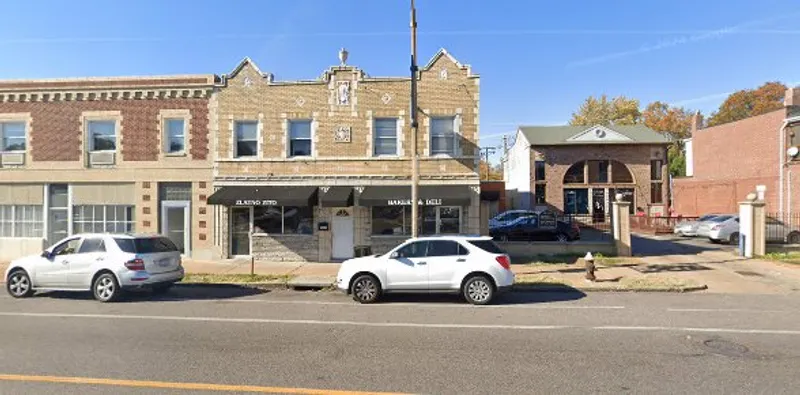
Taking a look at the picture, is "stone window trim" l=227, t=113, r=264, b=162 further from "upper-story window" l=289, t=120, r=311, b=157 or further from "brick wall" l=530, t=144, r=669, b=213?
"brick wall" l=530, t=144, r=669, b=213

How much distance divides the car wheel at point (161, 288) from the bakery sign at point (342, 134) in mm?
7636

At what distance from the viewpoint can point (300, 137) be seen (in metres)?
16.6

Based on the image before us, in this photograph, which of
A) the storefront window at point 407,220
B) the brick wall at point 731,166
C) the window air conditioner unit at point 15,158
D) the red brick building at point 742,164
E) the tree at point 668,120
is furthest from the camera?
the tree at point 668,120

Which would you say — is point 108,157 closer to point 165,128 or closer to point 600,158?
point 165,128

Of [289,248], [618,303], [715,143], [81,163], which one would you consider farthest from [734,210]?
[81,163]

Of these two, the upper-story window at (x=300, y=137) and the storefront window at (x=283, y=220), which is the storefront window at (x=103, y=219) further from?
the upper-story window at (x=300, y=137)

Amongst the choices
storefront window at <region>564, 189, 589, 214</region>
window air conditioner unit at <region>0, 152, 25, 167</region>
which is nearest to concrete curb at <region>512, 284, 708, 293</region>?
window air conditioner unit at <region>0, 152, 25, 167</region>

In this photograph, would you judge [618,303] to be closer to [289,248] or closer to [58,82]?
[289,248]

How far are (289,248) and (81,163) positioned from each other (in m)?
9.00

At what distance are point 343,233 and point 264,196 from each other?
3198mm

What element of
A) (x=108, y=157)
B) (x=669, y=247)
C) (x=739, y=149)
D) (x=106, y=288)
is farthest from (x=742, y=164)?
(x=108, y=157)

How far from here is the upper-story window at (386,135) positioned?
53.5 ft

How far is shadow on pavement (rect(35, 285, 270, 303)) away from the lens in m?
10.4

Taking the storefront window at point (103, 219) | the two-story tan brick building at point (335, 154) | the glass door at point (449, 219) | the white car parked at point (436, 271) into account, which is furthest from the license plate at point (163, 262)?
the glass door at point (449, 219)
